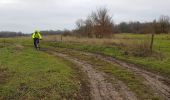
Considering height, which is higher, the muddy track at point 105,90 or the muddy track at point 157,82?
the muddy track at point 105,90

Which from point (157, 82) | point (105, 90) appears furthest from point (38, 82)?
point (157, 82)

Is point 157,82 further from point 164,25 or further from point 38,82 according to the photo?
point 164,25

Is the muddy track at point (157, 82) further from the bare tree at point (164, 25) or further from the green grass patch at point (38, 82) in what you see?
the bare tree at point (164, 25)

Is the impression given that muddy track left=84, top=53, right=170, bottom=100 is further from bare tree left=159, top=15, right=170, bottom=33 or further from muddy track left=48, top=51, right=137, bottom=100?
bare tree left=159, top=15, right=170, bottom=33

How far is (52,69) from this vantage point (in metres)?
16.9

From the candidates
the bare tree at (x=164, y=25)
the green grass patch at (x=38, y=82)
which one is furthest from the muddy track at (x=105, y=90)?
the bare tree at (x=164, y=25)

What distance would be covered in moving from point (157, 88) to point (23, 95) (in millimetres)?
4956

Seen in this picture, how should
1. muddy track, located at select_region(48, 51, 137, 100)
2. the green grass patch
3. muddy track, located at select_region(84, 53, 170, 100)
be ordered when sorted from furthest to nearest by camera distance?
muddy track, located at select_region(84, 53, 170, 100)
the green grass patch
muddy track, located at select_region(48, 51, 137, 100)

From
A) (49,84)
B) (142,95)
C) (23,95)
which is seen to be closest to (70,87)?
→ (49,84)

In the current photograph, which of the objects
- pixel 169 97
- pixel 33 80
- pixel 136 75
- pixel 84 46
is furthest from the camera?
pixel 84 46

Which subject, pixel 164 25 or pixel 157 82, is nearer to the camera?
pixel 157 82

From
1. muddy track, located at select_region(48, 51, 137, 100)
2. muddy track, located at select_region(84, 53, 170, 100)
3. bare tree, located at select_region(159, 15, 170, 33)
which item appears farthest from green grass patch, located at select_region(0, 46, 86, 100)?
bare tree, located at select_region(159, 15, 170, 33)

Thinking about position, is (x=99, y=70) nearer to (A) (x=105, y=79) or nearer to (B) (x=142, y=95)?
(A) (x=105, y=79)

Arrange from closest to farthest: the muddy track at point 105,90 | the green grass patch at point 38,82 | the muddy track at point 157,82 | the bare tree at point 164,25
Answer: the muddy track at point 105,90 < the green grass patch at point 38,82 < the muddy track at point 157,82 < the bare tree at point 164,25
